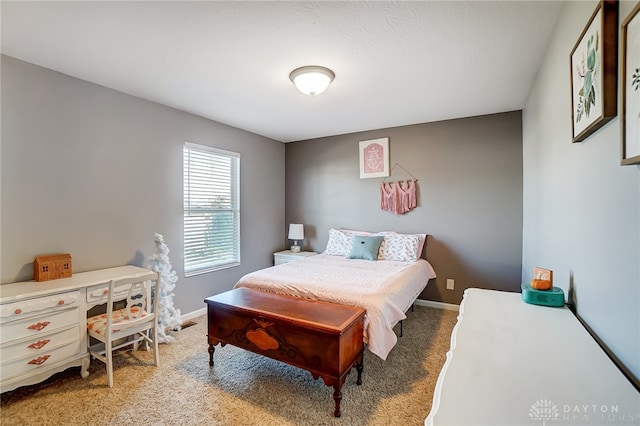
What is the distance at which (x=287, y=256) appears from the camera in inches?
172

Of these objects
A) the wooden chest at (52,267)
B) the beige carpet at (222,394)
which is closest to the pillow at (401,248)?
the beige carpet at (222,394)

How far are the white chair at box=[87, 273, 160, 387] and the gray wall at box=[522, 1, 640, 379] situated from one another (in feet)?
9.30

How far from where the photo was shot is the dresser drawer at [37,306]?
182cm

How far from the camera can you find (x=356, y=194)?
4.37 m

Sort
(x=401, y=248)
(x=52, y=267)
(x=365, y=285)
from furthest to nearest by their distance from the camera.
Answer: (x=401, y=248), (x=365, y=285), (x=52, y=267)

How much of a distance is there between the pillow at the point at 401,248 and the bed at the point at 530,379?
7.25 feet

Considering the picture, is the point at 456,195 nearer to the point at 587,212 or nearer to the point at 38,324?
the point at 587,212

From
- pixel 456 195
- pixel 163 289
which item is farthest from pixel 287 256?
pixel 456 195

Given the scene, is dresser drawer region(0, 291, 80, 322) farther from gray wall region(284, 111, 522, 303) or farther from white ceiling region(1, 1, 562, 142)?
gray wall region(284, 111, 522, 303)

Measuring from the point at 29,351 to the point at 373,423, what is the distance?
238 centimetres

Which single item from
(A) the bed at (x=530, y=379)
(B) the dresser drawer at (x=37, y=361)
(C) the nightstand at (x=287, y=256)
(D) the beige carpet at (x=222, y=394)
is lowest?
(D) the beige carpet at (x=222, y=394)

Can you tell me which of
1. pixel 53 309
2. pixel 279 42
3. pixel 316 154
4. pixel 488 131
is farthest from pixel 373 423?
pixel 316 154

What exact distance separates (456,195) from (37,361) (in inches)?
171

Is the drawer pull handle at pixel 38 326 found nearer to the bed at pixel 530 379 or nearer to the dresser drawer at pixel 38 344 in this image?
the dresser drawer at pixel 38 344
